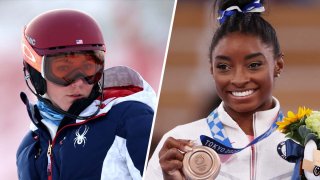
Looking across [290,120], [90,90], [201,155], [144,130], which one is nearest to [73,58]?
[90,90]

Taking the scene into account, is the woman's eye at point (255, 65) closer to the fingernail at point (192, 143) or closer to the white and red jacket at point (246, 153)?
the white and red jacket at point (246, 153)

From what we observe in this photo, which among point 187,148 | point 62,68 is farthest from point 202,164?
point 62,68

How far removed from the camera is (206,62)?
202cm

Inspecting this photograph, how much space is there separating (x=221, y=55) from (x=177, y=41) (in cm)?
11

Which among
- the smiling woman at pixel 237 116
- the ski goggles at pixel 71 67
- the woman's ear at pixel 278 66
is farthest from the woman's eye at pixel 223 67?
the ski goggles at pixel 71 67

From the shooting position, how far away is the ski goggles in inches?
79.0

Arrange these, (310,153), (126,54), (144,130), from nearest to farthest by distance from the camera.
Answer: (310,153) → (144,130) → (126,54)

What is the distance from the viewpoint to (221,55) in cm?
200

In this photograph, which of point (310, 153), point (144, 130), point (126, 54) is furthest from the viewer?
point (126, 54)

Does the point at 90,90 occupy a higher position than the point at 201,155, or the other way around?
the point at 90,90

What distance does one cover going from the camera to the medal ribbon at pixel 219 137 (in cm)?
197

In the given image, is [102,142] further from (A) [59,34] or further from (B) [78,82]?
(A) [59,34]

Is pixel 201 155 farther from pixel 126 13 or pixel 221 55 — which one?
pixel 126 13

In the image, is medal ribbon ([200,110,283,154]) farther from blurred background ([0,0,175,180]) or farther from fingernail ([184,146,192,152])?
blurred background ([0,0,175,180])
